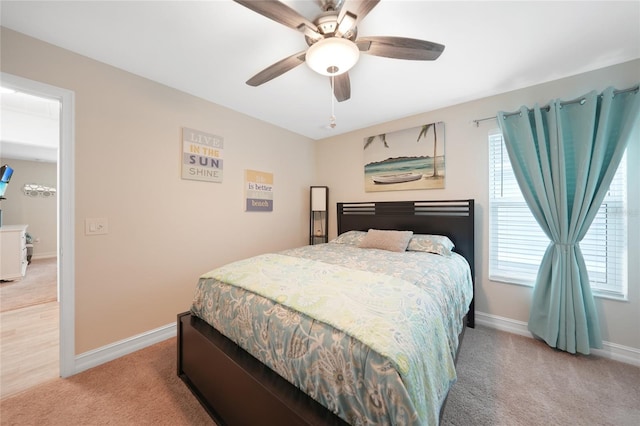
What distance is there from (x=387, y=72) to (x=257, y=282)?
2049mm

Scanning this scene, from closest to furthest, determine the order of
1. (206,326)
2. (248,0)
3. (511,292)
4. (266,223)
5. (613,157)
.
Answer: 1. (248,0)
2. (206,326)
3. (613,157)
4. (511,292)
5. (266,223)

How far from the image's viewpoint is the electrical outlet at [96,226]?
182 cm

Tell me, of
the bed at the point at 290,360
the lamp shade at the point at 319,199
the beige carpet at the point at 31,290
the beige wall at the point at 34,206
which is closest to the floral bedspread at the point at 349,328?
the bed at the point at 290,360

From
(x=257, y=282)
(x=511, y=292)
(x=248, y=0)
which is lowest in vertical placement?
(x=511, y=292)

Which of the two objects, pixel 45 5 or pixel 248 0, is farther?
pixel 45 5

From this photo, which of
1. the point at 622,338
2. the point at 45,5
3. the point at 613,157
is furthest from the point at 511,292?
the point at 45,5

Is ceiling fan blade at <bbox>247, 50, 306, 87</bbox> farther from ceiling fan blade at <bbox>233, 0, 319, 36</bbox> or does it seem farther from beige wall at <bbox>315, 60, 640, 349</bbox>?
beige wall at <bbox>315, 60, 640, 349</bbox>

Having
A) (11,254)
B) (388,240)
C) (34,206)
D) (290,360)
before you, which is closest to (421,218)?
(388,240)

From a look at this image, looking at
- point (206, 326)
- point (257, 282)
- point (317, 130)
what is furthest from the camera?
point (317, 130)

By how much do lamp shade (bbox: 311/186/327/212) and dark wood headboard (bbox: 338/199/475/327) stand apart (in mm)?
273

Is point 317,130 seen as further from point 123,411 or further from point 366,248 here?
point 123,411

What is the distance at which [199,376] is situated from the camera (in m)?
1.46

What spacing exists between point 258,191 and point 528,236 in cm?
305

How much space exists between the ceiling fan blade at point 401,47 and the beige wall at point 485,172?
1.05m
